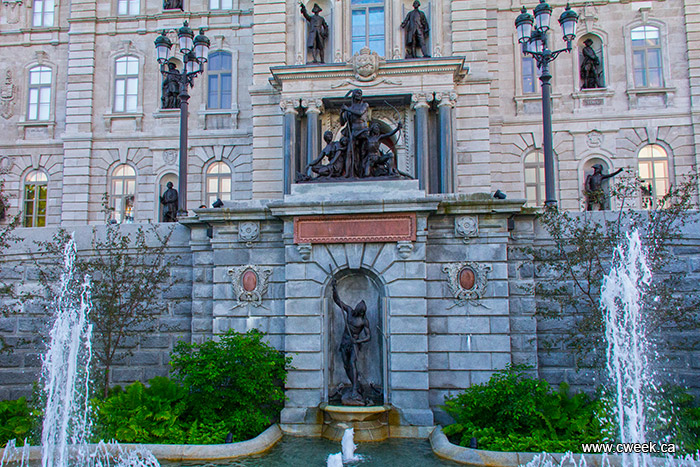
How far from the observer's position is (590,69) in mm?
23969

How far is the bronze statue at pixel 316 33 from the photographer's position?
2206cm

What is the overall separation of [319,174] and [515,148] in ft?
47.1

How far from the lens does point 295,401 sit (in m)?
11.6

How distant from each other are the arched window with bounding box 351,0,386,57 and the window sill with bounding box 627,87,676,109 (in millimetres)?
10449

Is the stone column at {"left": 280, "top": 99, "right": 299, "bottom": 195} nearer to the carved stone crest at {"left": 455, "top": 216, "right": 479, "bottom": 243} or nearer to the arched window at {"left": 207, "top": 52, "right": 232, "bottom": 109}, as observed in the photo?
the arched window at {"left": 207, "top": 52, "right": 232, "bottom": 109}

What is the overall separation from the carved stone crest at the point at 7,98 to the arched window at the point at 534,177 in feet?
76.9

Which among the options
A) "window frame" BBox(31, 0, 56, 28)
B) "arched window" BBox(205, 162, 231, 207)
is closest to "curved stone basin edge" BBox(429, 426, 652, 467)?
"arched window" BBox(205, 162, 231, 207)

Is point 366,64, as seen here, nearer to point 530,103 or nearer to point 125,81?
point 530,103

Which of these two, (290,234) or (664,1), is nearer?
(290,234)

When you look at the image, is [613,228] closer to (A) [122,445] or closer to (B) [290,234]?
(B) [290,234]

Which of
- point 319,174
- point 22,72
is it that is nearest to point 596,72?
point 319,174

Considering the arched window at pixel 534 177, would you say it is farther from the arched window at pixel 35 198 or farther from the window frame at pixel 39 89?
the window frame at pixel 39 89

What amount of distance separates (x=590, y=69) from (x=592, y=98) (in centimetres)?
122

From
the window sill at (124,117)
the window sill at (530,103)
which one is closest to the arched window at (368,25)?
the window sill at (530,103)
